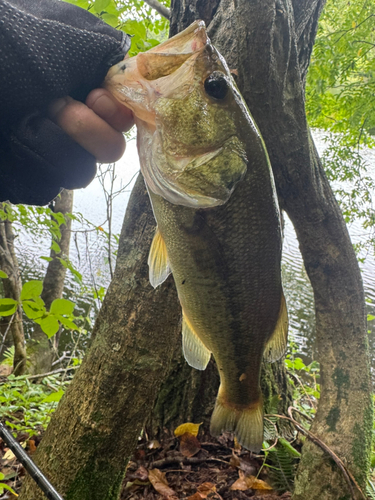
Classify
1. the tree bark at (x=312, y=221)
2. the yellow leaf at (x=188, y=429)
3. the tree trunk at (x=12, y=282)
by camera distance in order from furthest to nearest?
the tree trunk at (x=12, y=282) < the yellow leaf at (x=188, y=429) < the tree bark at (x=312, y=221)

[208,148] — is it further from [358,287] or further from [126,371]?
[358,287]

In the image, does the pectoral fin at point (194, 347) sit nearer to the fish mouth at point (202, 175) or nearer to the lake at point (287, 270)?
the fish mouth at point (202, 175)

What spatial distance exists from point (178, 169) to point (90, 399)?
1434 millimetres

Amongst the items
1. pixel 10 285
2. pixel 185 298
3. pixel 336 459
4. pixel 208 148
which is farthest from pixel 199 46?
pixel 10 285

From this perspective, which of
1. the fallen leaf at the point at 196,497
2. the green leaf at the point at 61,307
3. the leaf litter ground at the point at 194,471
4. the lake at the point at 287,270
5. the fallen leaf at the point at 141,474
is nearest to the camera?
the green leaf at the point at 61,307

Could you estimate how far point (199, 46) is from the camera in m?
1.13

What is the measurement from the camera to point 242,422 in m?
1.47

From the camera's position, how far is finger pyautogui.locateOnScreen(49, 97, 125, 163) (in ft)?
3.71

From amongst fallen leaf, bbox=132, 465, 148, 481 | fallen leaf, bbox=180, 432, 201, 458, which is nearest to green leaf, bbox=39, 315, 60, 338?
fallen leaf, bbox=132, 465, 148, 481

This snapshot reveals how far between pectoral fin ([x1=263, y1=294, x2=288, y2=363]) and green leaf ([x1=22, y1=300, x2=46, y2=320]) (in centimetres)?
96

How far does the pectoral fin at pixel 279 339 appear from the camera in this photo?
1374 mm

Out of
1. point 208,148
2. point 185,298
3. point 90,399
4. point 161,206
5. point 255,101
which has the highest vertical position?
point 255,101

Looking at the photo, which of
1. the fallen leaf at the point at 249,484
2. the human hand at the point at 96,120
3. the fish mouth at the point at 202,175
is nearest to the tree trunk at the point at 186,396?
the fallen leaf at the point at 249,484

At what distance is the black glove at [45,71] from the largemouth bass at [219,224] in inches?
4.1
